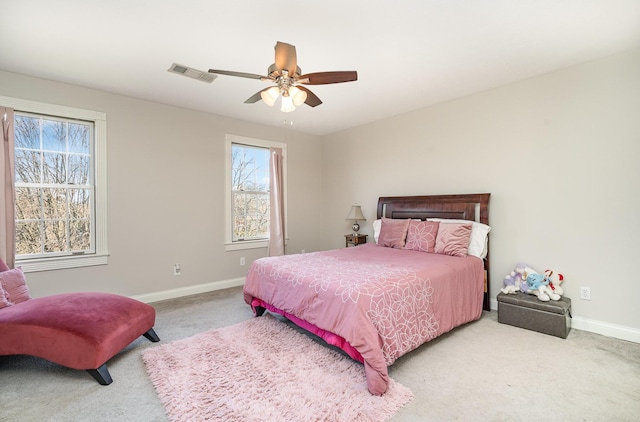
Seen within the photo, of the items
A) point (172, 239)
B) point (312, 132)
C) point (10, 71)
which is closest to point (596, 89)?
point (312, 132)

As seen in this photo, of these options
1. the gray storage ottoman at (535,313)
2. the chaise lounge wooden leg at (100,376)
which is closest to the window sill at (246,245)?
the chaise lounge wooden leg at (100,376)

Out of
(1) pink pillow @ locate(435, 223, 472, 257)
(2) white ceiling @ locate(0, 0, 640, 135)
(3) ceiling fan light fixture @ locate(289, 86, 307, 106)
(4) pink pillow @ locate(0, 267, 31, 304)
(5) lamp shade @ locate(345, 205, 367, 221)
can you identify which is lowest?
(4) pink pillow @ locate(0, 267, 31, 304)

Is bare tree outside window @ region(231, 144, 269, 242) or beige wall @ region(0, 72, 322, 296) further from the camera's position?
bare tree outside window @ region(231, 144, 269, 242)

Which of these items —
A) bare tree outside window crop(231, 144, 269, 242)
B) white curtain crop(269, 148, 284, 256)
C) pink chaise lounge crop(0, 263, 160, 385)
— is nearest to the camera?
pink chaise lounge crop(0, 263, 160, 385)

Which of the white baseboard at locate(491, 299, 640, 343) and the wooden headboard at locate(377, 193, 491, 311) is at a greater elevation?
the wooden headboard at locate(377, 193, 491, 311)

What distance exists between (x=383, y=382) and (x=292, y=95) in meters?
2.11

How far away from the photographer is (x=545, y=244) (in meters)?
2.96

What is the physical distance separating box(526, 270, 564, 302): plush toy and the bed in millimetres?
433

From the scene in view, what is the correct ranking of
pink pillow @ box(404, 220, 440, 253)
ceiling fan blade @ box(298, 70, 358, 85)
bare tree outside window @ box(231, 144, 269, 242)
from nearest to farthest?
1. ceiling fan blade @ box(298, 70, 358, 85)
2. pink pillow @ box(404, 220, 440, 253)
3. bare tree outside window @ box(231, 144, 269, 242)

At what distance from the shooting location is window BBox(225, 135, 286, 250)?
173 inches

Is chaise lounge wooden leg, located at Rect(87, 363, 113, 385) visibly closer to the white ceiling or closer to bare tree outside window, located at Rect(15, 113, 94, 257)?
bare tree outside window, located at Rect(15, 113, 94, 257)

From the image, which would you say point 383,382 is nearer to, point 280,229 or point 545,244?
point 545,244

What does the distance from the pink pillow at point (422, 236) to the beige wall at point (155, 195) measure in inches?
96.5

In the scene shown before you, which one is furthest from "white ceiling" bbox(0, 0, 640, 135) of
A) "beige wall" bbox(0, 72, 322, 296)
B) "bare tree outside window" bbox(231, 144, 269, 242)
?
"bare tree outside window" bbox(231, 144, 269, 242)
